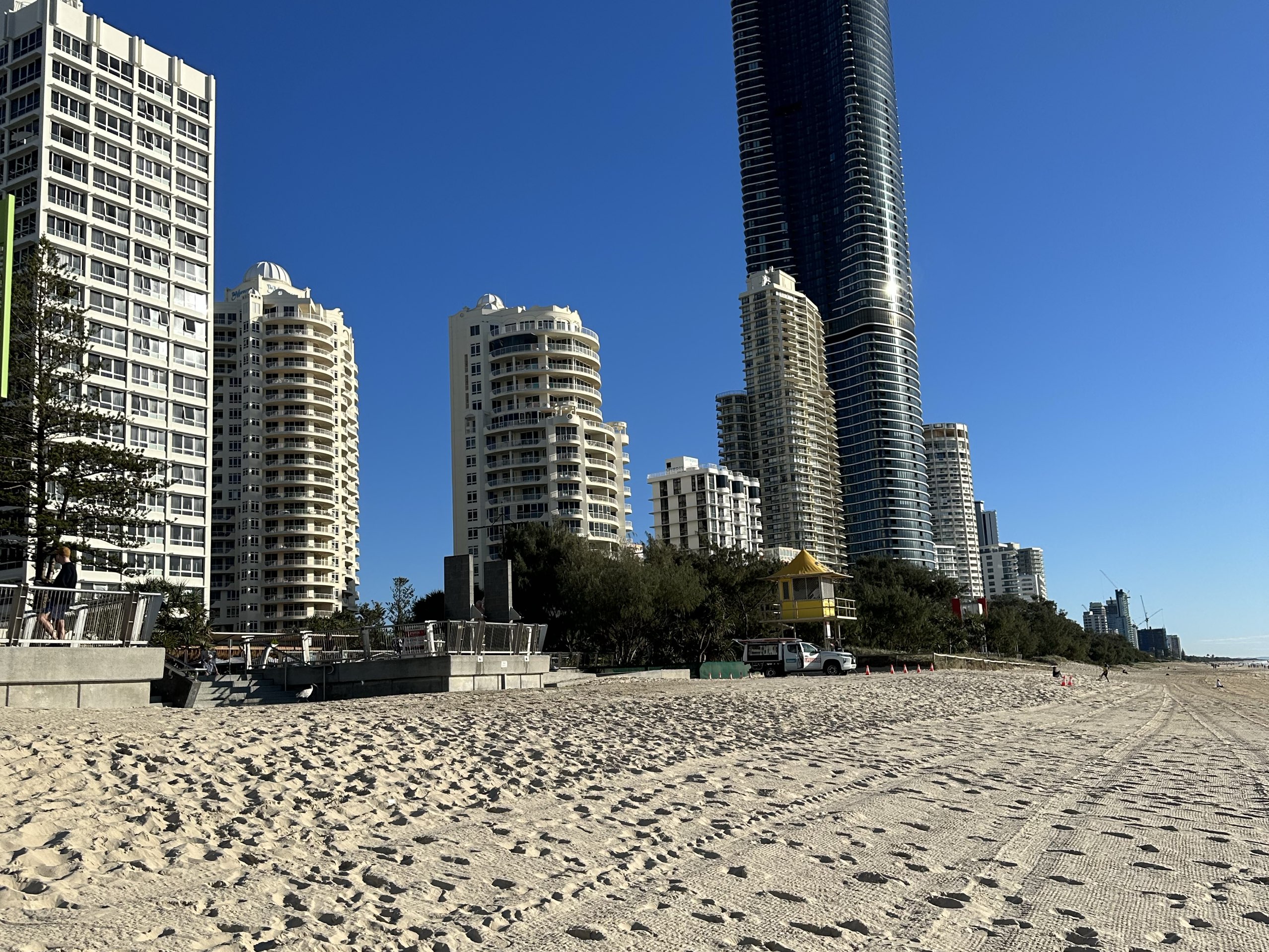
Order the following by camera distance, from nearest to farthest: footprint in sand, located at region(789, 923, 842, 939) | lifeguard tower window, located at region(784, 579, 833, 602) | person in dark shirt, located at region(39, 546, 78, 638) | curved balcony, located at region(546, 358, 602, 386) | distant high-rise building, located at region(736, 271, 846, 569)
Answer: footprint in sand, located at region(789, 923, 842, 939) → person in dark shirt, located at region(39, 546, 78, 638) → lifeguard tower window, located at region(784, 579, 833, 602) → curved balcony, located at region(546, 358, 602, 386) → distant high-rise building, located at region(736, 271, 846, 569)

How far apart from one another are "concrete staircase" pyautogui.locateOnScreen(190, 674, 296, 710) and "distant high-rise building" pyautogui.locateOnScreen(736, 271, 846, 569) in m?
156

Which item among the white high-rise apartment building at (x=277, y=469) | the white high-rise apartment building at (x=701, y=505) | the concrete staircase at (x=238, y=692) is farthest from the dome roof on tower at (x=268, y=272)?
the concrete staircase at (x=238, y=692)

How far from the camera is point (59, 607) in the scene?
16.7 m

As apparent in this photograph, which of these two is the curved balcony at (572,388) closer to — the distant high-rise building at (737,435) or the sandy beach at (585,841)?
the distant high-rise building at (737,435)

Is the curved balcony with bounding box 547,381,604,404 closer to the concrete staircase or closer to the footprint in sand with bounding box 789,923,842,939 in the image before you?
the concrete staircase

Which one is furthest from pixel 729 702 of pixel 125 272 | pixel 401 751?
pixel 125 272

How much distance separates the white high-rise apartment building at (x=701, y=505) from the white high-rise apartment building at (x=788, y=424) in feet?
32.6

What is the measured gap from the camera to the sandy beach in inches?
229

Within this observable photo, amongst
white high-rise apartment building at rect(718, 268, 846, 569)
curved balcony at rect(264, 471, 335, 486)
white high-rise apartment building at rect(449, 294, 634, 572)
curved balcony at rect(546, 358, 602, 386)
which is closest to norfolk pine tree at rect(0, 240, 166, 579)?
white high-rise apartment building at rect(449, 294, 634, 572)

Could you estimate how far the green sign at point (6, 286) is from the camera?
18578 mm

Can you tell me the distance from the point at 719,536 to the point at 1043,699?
431ft

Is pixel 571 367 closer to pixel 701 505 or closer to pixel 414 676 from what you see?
pixel 701 505

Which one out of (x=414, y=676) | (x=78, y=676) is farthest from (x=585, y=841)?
(x=414, y=676)

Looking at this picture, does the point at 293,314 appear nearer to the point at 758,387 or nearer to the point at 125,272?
the point at 125,272
